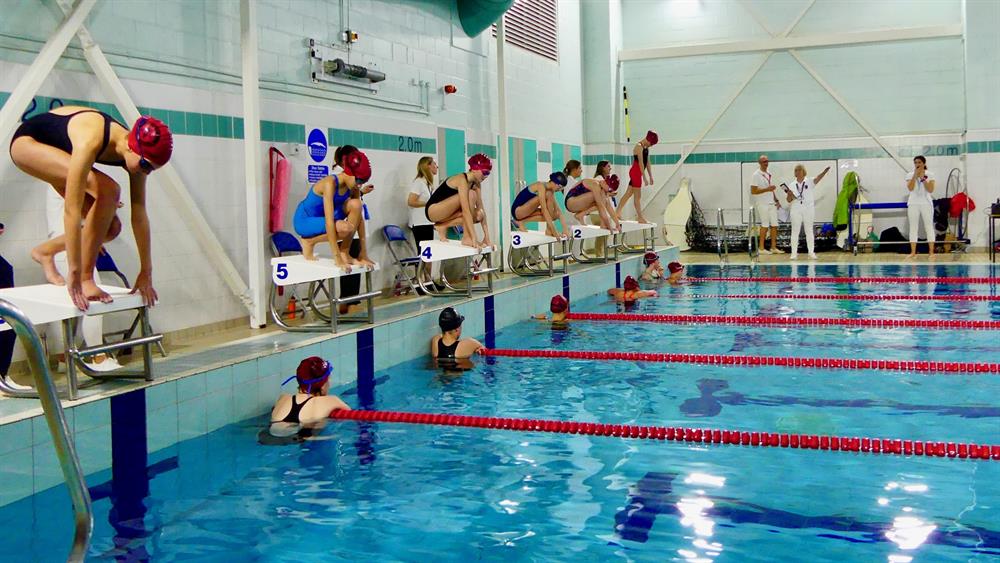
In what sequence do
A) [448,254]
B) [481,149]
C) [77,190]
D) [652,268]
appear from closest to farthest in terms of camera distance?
[77,190] < [448,254] < [481,149] < [652,268]

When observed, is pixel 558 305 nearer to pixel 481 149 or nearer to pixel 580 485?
pixel 481 149

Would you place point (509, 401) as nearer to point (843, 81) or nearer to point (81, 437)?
point (81, 437)

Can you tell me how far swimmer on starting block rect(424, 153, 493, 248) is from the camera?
28.8ft

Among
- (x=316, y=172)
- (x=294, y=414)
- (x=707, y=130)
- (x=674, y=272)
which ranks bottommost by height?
(x=294, y=414)

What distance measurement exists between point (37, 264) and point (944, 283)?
1000 centimetres

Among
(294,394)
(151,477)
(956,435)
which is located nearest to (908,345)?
(956,435)

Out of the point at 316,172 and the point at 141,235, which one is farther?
the point at 316,172

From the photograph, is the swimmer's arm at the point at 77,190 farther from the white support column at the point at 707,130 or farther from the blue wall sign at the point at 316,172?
the white support column at the point at 707,130

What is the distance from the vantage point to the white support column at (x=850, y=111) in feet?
53.7

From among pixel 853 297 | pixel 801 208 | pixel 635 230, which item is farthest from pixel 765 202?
pixel 853 297

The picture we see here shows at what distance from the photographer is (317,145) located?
28.1 feet

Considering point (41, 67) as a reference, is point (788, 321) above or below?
below

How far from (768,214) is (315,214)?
411 inches

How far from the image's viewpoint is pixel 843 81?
16.9 meters
